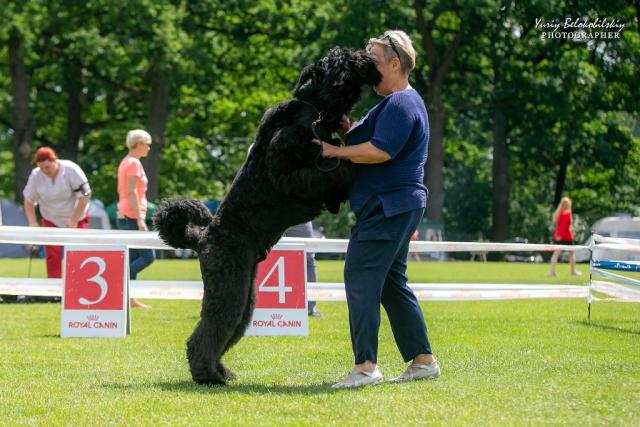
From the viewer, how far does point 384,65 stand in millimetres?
5348

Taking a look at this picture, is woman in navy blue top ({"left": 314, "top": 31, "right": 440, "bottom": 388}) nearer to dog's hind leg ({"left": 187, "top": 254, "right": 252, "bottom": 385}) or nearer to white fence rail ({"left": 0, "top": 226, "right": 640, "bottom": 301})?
dog's hind leg ({"left": 187, "top": 254, "right": 252, "bottom": 385})

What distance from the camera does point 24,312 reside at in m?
10.4

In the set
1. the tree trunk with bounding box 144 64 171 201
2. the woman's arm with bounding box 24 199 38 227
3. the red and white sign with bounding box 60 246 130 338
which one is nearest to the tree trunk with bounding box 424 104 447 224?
the tree trunk with bounding box 144 64 171 201

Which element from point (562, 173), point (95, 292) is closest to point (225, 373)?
point (95, 292)

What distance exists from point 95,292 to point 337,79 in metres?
4.12

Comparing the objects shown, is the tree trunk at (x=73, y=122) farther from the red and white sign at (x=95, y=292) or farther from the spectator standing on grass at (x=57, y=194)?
the red and white sign at (x=95, y=292)

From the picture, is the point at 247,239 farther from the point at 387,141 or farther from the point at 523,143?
the point at 523,143

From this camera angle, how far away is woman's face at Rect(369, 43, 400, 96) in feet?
17.5

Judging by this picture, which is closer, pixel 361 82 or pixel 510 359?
pixel 361 82

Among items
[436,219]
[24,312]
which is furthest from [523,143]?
[24,312]

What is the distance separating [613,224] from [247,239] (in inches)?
1343

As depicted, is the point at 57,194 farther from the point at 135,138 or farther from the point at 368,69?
the point at 368,69

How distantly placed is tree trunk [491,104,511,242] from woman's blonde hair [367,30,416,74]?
30710 mm

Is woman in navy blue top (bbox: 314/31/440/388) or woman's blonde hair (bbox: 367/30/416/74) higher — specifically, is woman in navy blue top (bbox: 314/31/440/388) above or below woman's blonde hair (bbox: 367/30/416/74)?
below
